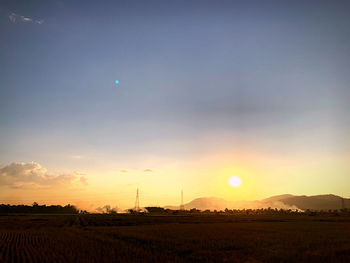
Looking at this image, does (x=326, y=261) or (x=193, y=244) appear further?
(x=193, y=244)

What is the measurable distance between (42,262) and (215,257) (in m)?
12.5

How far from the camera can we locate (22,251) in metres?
27.4

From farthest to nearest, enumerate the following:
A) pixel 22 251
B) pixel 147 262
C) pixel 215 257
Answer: pixel 22 251
pixel 215 257
pixel 147 262

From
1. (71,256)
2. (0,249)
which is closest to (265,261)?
(71,256)

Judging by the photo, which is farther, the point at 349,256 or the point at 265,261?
the point at 349,256

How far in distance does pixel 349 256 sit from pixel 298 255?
3.88 metres

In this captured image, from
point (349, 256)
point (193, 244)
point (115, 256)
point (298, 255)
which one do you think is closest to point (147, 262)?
point (115, 256)

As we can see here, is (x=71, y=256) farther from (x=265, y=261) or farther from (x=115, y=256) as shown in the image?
(x=265, y=261)

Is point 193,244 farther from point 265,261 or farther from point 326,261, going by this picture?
point 326,261

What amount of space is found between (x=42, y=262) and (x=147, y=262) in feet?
24.2

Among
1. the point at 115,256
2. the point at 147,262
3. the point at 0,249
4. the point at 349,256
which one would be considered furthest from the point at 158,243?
the point at 349,256

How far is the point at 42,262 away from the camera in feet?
72.2

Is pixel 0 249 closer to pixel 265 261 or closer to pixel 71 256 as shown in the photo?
pixel 71 256

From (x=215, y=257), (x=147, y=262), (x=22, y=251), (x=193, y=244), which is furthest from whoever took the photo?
(x=193, y=244)
